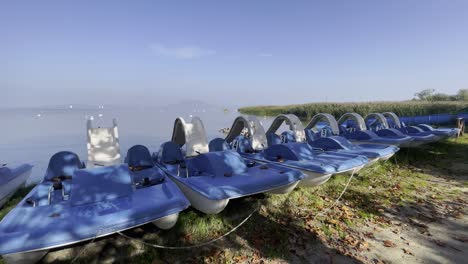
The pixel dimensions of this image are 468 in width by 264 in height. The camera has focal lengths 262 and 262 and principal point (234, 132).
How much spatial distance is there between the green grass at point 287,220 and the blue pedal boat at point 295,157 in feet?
2.76

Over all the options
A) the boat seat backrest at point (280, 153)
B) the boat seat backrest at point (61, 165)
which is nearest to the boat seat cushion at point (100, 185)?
the boat seat backrest at point (61, 165)

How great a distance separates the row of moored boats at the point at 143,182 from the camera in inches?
147

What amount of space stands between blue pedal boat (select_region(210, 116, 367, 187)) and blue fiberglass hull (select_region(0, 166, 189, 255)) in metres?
3.44

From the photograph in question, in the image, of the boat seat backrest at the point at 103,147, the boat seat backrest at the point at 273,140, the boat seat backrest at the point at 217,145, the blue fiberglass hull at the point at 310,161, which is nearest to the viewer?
the blue fiberglass hull at the point at 310,161

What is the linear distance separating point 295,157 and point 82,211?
5378 mm

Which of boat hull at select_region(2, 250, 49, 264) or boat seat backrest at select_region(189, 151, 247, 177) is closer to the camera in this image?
boat hull at select_region(2, 250, 49, 264)

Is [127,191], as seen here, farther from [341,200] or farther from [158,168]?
[341,200]

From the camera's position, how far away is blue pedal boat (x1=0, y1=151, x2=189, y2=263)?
136 inches

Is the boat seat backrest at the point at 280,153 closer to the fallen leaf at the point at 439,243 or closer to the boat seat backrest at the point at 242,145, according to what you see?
the boat seat backrest at the point at 242,145

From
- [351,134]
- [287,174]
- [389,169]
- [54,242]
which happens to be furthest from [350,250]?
[351,134]

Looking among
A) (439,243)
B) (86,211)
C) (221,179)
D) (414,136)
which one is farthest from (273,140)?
(86,211)

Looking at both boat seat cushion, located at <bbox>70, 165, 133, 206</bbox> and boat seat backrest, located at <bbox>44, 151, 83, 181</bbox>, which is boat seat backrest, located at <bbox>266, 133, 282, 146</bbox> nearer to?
boat seat cushion, located at <bbox>70, 165, 133, 206</bbox>

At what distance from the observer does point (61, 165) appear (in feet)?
20.1

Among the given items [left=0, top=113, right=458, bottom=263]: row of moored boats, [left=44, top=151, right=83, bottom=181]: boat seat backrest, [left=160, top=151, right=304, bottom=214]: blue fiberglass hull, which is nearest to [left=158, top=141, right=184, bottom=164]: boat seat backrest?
[left=0, top=113, right=458, bottom=263]: row of moored boats
